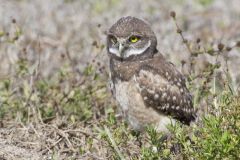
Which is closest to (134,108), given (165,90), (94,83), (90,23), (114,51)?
(165,90)

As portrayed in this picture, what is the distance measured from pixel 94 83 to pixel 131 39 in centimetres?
115

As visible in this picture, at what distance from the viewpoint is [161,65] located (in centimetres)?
648

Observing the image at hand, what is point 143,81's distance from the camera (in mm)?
6281

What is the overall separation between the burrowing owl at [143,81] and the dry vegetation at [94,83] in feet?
0.59

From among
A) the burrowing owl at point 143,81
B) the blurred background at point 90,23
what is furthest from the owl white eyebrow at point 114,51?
the blurred background at point 90,23

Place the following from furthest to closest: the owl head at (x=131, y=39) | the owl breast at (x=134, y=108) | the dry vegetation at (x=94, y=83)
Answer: the owl head at (x=131, y=39) < the owl breast at (x=134, y=108) < the dry vegetation at (x=94, y=83)

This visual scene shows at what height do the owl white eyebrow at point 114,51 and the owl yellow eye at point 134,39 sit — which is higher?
the owl yellow eye at point 134,39

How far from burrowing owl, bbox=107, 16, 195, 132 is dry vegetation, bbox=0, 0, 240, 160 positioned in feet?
0.59

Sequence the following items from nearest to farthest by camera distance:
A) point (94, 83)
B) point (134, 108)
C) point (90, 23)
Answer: point (134, 108) < point (94, 83) < point (90, 23)

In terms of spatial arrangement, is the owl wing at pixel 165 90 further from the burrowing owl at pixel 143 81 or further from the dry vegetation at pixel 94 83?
the dry vegetation at pixel 94 83

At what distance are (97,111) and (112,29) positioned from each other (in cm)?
113

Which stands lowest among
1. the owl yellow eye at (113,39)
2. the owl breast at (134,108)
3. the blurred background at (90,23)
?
the owl breast at (134,108)

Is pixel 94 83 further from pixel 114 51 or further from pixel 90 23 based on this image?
pixel 90 23

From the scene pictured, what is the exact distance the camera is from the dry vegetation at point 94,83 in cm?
500
